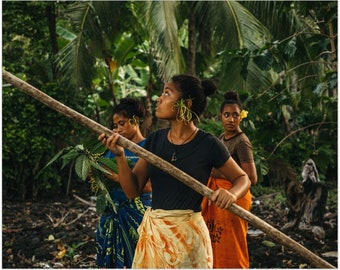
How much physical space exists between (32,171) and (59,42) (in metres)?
2.29

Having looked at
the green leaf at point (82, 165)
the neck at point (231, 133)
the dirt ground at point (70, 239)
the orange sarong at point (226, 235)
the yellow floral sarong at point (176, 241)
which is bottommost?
the dirt ground at point (70, 239)

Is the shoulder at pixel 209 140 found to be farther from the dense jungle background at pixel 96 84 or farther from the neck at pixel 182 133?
the dense jungle background at pixel 96 84

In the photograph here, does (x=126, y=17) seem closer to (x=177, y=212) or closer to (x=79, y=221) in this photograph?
(x=79, y=221)

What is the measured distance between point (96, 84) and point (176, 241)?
30.2 ft

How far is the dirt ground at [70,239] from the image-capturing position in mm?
6289

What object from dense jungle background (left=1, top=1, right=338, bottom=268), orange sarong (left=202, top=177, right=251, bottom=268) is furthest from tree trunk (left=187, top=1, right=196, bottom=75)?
orange sarong (left=202, top=177, right=251, bottom=268)

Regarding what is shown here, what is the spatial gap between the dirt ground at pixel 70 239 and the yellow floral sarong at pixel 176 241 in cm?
332

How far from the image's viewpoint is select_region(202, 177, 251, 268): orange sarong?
171 inches

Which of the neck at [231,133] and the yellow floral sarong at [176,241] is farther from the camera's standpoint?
the neck at [231,133]

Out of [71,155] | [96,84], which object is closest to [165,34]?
[96,84]

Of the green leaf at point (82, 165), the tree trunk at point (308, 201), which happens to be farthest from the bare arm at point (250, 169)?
the tree trunk at point (308, 201)

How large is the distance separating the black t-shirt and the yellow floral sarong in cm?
4

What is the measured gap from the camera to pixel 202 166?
9.29 feet

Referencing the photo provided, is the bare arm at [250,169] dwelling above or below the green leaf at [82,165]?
below
